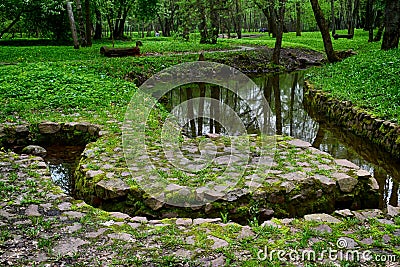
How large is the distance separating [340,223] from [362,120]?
19.3 feet

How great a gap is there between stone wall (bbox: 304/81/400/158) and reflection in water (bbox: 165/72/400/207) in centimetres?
19

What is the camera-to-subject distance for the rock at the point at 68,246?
164 inches

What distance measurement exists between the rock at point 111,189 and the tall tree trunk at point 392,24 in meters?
16.0

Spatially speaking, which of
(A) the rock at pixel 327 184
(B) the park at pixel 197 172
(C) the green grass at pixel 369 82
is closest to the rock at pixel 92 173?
(B) the park at pixel 197 172

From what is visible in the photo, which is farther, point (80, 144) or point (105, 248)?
point (80, 144)

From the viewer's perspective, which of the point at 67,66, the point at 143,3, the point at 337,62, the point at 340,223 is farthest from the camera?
the point at 143,3

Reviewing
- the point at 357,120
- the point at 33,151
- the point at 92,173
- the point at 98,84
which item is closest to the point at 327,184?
the point at 92,173

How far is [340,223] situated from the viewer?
15.7ft

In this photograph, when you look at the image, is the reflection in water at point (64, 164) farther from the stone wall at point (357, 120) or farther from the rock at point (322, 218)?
the stone wall at point (357, 120)

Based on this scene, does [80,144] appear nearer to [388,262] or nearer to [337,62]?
[388,262]

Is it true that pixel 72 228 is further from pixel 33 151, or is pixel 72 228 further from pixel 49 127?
pixel 49 127

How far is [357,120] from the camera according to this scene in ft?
33.8

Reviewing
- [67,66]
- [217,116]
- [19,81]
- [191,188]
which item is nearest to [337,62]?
[217,116]

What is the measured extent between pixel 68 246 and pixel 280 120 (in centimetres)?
930
